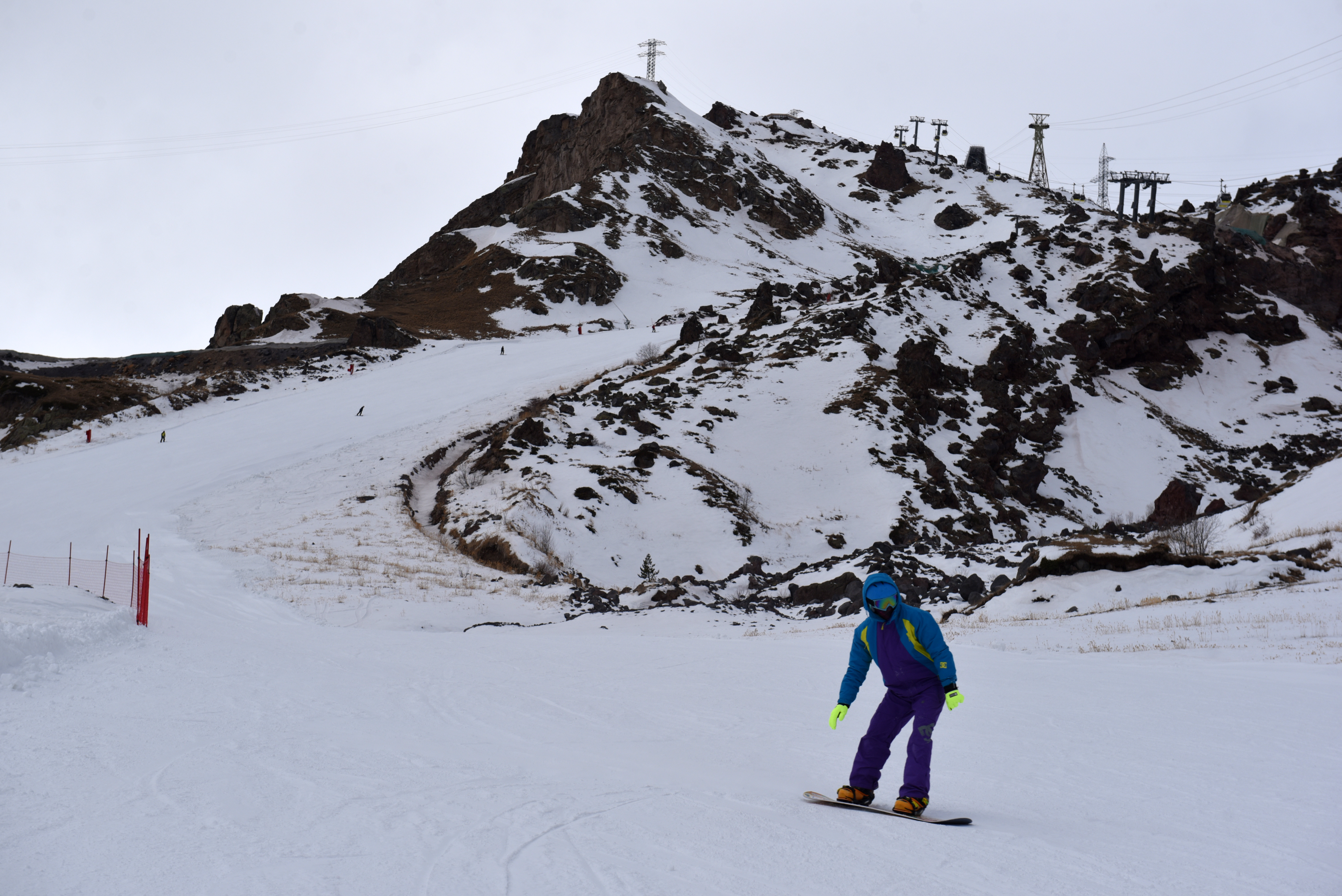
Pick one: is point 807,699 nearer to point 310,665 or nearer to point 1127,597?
point 310,665

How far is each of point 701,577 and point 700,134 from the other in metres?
105

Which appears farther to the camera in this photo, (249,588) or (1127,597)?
(249,588)

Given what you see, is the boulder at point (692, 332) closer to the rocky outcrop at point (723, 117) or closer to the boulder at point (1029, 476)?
the boulder at point (1029, 476)

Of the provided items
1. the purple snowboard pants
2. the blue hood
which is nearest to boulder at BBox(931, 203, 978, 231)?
the blue hood

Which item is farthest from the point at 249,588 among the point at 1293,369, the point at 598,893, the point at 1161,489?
the point at 1293,369

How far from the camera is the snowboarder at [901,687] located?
6438mm

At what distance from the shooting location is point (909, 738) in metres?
6.79

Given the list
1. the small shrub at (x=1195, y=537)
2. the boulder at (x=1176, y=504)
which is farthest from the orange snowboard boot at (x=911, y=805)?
the boulder at (x=1176, y=504)

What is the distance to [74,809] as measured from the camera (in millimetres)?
5695

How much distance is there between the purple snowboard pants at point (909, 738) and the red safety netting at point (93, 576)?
12869 millimetres

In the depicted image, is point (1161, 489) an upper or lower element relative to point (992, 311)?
lower

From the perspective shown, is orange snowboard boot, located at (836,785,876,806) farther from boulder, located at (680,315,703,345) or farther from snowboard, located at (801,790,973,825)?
boulder, located at (680,315,703,345)

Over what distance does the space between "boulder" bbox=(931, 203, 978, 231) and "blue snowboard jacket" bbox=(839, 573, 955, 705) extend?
4584 inches

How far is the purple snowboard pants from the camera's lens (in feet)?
20.9
